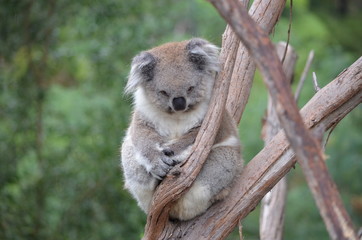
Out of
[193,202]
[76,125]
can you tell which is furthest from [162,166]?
[76,125]

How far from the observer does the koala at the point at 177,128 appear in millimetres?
3826

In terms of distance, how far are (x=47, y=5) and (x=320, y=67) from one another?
354 centimetres

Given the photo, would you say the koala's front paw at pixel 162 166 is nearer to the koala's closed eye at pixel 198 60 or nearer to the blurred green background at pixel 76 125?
the koala's closed eye at pixel 198 60

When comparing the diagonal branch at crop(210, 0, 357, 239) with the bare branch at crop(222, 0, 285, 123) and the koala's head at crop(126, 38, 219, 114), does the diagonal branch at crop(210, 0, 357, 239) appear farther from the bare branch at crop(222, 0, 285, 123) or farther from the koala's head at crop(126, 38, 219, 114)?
the bare branch at crop(222, 0, 285, 123)

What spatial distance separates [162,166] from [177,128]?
0.38 m

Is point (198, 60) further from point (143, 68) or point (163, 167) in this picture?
point (163, 167)

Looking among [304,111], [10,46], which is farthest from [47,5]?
[304,111]

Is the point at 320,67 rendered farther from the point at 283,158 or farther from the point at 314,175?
the point at 314,175

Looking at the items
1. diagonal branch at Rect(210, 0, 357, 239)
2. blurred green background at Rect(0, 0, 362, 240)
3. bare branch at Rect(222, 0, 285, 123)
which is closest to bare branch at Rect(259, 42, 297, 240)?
bare branch at Rect(222, 0, 285, 123)

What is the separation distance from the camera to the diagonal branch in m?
2.19

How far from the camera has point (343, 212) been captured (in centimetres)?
222

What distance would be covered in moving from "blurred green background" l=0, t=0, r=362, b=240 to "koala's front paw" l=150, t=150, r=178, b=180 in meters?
3.37

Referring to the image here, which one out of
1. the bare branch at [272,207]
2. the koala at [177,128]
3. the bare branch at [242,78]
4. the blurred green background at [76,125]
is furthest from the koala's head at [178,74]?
the blurred green background at [76,125]

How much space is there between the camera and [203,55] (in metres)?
3.98
